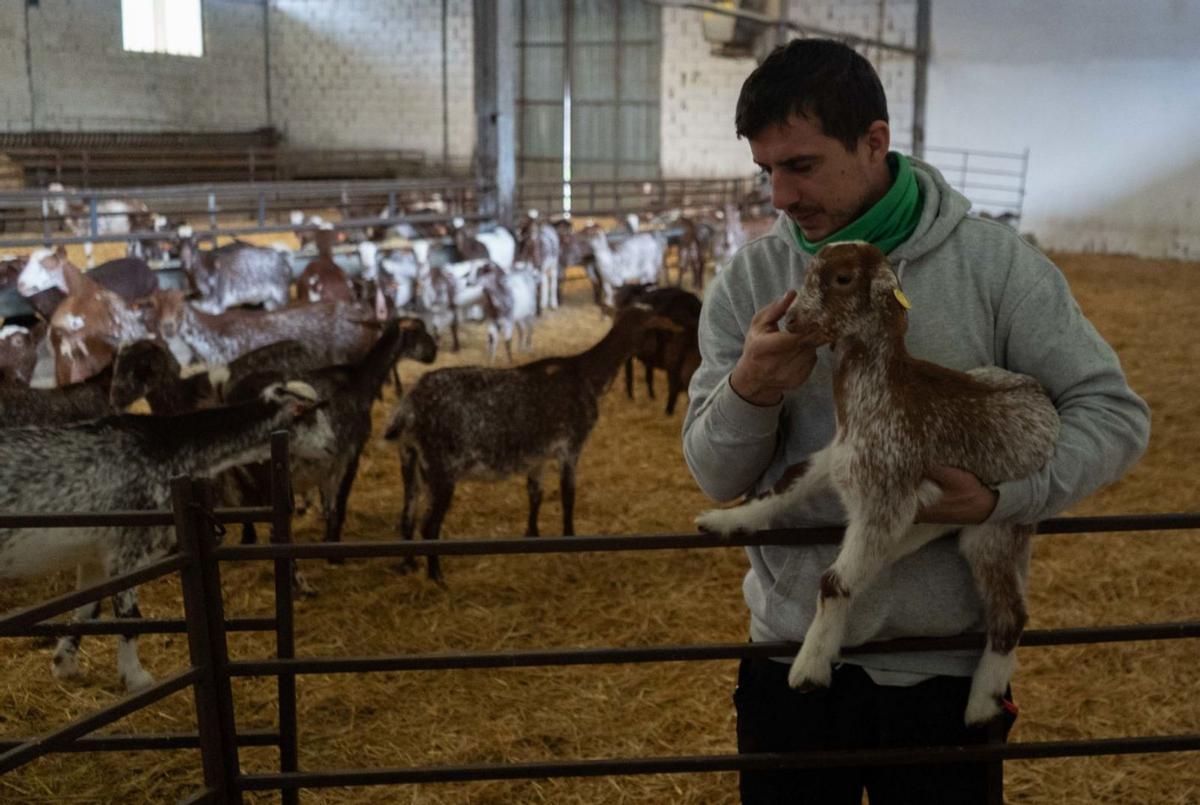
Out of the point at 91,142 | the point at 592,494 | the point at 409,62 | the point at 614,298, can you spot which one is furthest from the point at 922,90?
the point at 592,494

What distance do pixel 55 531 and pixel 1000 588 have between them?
3.21m

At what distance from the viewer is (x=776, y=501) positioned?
6.91ft

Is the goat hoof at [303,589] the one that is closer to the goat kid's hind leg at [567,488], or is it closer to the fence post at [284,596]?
the goat kid's hind leg at [567,488]

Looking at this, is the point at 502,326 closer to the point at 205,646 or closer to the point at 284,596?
the point at 284,596

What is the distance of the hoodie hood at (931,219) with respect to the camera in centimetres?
199

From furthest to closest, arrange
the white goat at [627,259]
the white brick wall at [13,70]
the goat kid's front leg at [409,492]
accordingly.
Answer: the white brick wall at [13,70] → the white goat at [627,259] → the goat kid's front leg at [409,492]

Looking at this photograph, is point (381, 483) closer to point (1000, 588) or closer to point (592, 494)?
point (592, 494)

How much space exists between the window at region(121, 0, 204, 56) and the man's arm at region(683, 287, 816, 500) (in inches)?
899

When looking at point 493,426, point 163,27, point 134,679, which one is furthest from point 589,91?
point 134,679

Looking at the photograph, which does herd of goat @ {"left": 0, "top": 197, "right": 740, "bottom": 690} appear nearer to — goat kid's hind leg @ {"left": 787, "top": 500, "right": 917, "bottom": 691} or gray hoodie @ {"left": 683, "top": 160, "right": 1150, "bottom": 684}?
gray hoodie @ {"left": 683, "top": 160, "right": 1150, "bottom": 684}

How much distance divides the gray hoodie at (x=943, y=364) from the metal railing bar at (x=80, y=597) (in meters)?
1.07

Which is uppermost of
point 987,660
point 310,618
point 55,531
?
point 987,660

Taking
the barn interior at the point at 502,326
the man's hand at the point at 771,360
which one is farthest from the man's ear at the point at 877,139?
the barn interior at the point at 502,326

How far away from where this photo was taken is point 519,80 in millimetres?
25438
